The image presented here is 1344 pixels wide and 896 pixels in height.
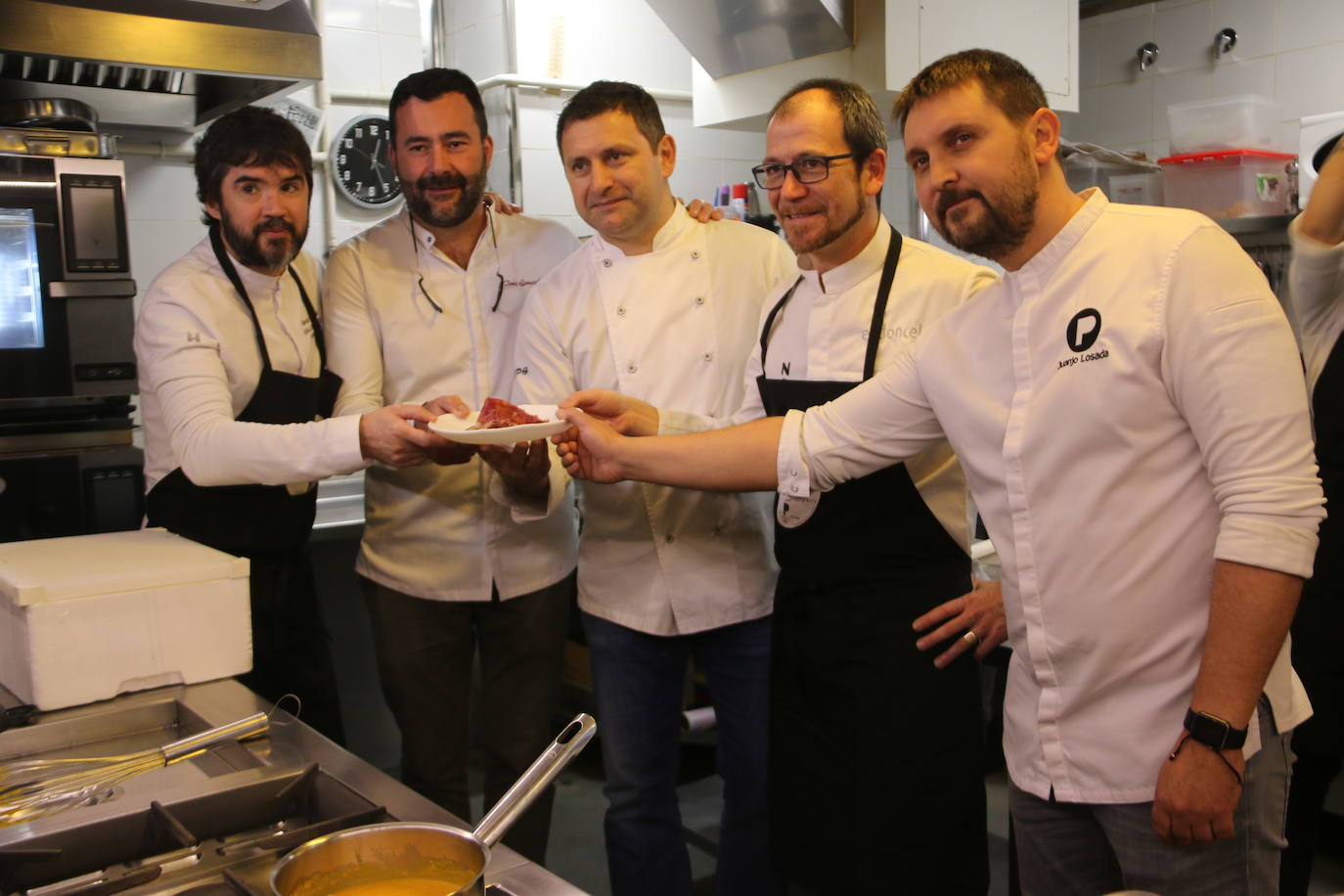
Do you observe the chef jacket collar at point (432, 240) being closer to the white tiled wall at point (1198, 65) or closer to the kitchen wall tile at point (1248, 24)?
the white tiled wall at point (1198, 65)

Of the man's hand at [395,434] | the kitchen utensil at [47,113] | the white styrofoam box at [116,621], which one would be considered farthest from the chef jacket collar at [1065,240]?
the kitchen utensil at [47,113]

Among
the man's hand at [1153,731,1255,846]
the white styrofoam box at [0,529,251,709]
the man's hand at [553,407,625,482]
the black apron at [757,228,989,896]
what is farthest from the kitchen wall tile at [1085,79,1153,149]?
the white styrofoam box at [0,529,251,709]

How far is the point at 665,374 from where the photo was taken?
2357 mm

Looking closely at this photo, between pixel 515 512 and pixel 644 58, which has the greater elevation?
pixel 644 58

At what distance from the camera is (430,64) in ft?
17.3

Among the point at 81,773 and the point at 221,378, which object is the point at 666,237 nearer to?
the point at 221,378

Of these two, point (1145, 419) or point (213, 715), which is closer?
point (1145, 419)

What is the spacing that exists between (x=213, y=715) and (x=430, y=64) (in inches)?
166

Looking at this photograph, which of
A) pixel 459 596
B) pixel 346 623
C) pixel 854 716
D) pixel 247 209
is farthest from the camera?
pixel 346 623

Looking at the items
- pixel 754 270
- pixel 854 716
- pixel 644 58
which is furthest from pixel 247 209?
pixel 644 58

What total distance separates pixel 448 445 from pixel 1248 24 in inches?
144

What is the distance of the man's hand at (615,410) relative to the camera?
2.19 m

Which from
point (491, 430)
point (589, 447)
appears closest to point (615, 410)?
point (589, 447)

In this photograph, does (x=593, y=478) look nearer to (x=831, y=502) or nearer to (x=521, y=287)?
(x=831, y=502)
